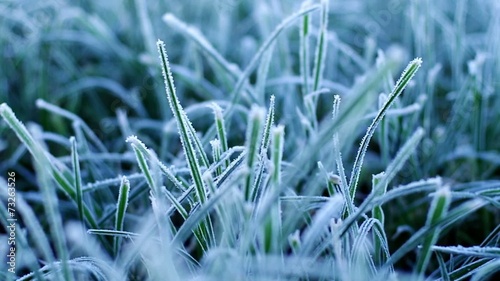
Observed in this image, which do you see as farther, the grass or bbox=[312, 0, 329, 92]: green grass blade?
bbox=[312, 0, 329, 92]: green grass blade

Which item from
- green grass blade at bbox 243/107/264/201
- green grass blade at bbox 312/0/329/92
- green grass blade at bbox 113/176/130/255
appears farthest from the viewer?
green grass blade at bbox 312/0/329/92

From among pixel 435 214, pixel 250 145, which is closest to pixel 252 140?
Answer: pixel 250 145

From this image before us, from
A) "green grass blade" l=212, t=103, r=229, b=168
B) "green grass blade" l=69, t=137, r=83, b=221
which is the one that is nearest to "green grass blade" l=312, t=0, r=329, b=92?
"green grass blade" l=212, t=103, r=229, b=168

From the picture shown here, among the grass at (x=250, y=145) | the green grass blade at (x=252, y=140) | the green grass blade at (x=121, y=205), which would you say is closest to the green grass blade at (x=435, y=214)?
the grass at (x=250, y=145)

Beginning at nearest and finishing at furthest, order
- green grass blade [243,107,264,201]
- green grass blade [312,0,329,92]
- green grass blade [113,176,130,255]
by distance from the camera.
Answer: green grass blade [243,107,264,201], green grass blade [113,176,130,255], green grass blade [312,0,329,92]

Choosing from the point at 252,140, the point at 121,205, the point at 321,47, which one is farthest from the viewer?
the point at 321,47

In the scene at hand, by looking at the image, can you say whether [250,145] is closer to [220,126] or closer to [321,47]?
[220,126]

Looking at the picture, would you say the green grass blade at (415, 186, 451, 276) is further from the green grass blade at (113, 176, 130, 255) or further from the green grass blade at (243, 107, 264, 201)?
the green grass blade at (113, 176, 130, 255)

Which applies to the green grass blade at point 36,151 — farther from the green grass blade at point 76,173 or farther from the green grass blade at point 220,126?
the green grass blade at point 220,126

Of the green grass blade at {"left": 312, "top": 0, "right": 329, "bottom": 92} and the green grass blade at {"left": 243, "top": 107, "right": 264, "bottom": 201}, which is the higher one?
the green grass blade at {"left": 312, "top": 0, "right": 329, "bottom": 92}
